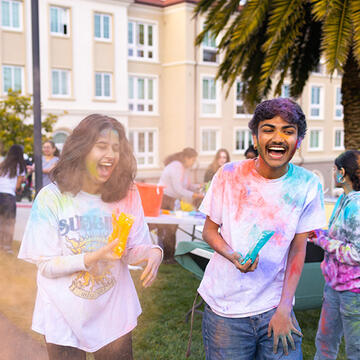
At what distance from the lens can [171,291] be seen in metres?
5.37

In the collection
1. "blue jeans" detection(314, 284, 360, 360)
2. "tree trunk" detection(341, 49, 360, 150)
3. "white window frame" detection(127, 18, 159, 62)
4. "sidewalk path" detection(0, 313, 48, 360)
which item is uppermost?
"white window frame" detection(127, 18, 159, 62)

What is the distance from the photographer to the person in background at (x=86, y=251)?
74.0 inches

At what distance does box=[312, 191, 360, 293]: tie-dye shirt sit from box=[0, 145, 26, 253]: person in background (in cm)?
489

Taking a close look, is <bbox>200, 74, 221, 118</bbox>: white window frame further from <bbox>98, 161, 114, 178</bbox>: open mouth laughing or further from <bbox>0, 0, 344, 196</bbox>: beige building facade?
<bbox>98, 161, 114, 178</bbox>: open mouth laughing

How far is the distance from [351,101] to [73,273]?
6.31 metres

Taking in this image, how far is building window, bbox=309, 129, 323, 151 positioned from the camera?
3191 cm

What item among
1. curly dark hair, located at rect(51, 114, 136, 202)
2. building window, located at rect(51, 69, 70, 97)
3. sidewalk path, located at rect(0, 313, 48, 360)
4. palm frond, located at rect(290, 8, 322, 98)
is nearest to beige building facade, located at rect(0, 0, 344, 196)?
building window, located at rect(51, 69, 70, 97)

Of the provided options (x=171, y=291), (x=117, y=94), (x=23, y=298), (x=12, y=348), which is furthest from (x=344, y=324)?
(x=117, y=94)

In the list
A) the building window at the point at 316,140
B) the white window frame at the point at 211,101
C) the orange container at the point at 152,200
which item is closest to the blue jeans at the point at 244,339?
the orange container at the point at 152,200

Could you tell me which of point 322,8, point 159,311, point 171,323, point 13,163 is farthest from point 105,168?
point 13,163

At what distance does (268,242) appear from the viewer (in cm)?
193

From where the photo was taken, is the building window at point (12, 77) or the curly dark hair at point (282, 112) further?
the building window at point (12, 77)

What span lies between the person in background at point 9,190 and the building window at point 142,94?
19.1 meters

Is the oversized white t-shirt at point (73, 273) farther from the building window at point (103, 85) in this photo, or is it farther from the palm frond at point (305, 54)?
the building window at point (103, 85)
